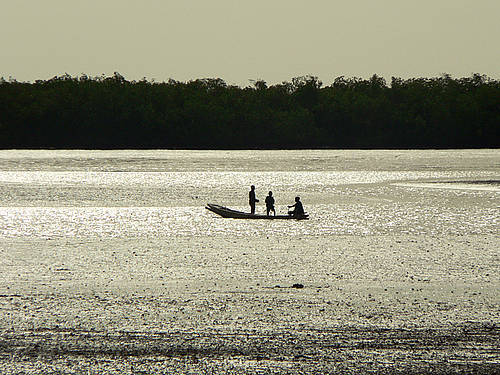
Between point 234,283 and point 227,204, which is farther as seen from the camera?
point 227,204

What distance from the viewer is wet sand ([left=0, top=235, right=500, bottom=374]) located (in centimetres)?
1466

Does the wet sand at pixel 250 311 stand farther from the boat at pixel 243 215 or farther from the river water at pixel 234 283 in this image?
the boat at pixel 243 215

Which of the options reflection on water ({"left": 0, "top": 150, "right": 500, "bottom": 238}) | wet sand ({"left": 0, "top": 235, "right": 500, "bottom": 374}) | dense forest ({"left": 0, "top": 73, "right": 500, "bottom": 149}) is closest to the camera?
wet sand ({"left": 0, "top": 235, "right": 500, "bottom": 374})

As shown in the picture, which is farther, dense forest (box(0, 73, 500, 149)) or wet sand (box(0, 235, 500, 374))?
dense forest (box(0, 73, 500, 149))

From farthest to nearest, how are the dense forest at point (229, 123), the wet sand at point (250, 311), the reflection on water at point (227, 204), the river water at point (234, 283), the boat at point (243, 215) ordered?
the dense forest at point (229, 123) → the boat at point (243, 215) → the reflection on water at point (227, 204) → the river water at point (234, 283) → the wet sand at point (250, 311)

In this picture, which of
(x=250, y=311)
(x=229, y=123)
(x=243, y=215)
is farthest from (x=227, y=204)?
(x=229, y=123)

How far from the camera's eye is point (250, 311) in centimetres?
1917

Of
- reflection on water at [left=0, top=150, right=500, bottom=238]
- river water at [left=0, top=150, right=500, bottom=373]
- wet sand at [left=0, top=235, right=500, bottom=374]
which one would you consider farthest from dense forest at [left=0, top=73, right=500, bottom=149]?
wet sand at [left=0, top=235, right=500, bottom=374]

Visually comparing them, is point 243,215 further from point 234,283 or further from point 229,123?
point 229,123

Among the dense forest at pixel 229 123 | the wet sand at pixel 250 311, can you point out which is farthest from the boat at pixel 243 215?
the dense forest at pixel 229 123

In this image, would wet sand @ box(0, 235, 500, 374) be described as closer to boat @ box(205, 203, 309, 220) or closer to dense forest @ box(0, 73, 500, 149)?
boat @ box(205, 203, 309, 220)

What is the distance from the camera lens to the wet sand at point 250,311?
1466 cm

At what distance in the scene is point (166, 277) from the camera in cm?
2523

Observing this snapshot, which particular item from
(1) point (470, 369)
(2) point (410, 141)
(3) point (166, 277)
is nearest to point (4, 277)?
(3) point (166, 277)
